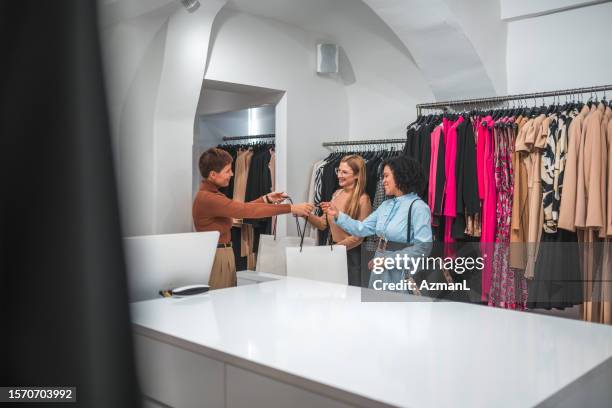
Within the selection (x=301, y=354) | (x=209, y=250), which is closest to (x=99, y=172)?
(x=301, y=354)

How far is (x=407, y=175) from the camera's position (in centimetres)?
296

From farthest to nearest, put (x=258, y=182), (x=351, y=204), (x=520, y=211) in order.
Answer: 1. (x=258, y=182)
2. (x=351, y=204)
3. (x=520, y=211)

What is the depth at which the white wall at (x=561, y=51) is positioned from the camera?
12.0 ft

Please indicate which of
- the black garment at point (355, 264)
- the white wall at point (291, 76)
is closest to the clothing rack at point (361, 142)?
the white wall at point (291, 76)

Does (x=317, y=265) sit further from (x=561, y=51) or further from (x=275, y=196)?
(x=561, y=51)

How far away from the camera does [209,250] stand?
92.0 inches

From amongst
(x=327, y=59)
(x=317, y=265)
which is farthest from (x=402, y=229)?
(x=327, y=59)

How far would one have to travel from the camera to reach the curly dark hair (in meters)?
2.96

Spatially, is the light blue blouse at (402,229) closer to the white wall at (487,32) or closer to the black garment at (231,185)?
the white wall at (487,32)

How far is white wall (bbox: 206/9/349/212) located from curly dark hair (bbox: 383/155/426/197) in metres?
1.65

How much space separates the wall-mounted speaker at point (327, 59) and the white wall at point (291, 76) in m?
0.07

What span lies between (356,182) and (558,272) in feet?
5.48

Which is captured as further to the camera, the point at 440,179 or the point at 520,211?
the point at 440,179

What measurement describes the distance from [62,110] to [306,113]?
4.50m
